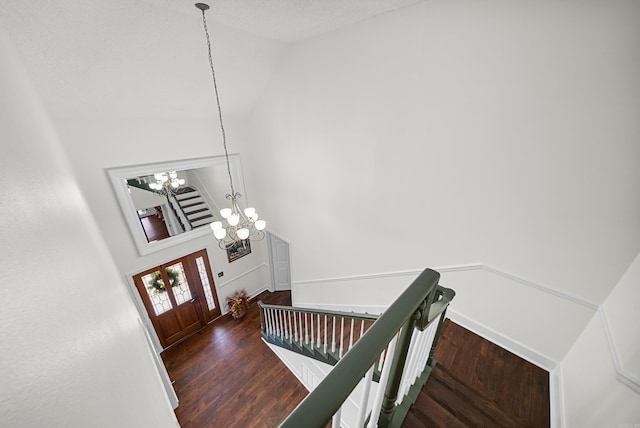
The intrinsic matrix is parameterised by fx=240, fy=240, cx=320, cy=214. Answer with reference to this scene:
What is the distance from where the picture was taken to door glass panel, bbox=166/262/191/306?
16.6 ft

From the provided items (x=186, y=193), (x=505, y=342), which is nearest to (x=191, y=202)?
(x=186, y=193)

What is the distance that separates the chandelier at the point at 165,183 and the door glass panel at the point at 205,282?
182 centimetres

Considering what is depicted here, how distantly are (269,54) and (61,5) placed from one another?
2.10 metres

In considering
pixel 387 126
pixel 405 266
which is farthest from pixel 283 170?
pixel 405 266

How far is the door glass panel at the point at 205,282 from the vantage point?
17.8 feet

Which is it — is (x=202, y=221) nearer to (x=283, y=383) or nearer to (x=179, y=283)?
(x=179, y=283)

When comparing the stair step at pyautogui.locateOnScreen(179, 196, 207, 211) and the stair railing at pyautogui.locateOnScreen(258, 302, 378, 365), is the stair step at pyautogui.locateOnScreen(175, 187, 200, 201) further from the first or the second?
the stair railing at pyautogui.locateOnScreen(258, 302, 378, 365)

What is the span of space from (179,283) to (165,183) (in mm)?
2311

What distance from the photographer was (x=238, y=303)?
580 centimetres

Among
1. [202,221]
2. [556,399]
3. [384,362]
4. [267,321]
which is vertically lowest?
[267,321]

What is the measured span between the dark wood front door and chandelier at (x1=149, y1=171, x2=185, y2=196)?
5.62ft

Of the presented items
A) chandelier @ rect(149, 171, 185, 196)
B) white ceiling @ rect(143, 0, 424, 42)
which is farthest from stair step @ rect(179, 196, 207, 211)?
white ceiling @ rect(143, 0, 424, 42)

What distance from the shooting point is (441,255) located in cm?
260

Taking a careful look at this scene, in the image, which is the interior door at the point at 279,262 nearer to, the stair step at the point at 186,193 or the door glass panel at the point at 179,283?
the door glass panel at the point at 179,283
